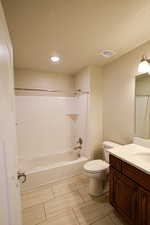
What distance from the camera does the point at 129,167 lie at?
4.16ft

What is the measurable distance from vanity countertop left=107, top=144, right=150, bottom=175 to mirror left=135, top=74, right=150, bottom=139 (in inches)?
9.8

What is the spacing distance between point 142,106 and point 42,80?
223 cm

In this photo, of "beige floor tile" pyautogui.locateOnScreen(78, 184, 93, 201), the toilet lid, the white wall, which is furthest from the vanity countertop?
the white wall

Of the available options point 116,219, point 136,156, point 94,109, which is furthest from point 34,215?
point 94,109

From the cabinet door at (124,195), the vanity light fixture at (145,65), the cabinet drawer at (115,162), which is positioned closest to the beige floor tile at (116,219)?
the cabinet door at (124,195)

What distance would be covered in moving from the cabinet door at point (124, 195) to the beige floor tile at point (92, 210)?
25 cm

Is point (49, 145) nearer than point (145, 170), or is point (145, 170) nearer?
point (145, 170)

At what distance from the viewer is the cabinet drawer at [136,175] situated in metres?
1.09

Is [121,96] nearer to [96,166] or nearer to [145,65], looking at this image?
[145,65]

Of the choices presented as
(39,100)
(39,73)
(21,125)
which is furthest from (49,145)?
(39,73)

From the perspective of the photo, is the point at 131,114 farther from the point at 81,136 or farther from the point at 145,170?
the point at 81,136

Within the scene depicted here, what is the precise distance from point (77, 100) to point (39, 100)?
3.15ft

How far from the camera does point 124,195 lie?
1331mm

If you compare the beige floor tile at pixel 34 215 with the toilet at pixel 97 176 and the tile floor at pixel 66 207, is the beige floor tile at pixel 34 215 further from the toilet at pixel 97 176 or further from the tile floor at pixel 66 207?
the toilet at pixel 97 176
